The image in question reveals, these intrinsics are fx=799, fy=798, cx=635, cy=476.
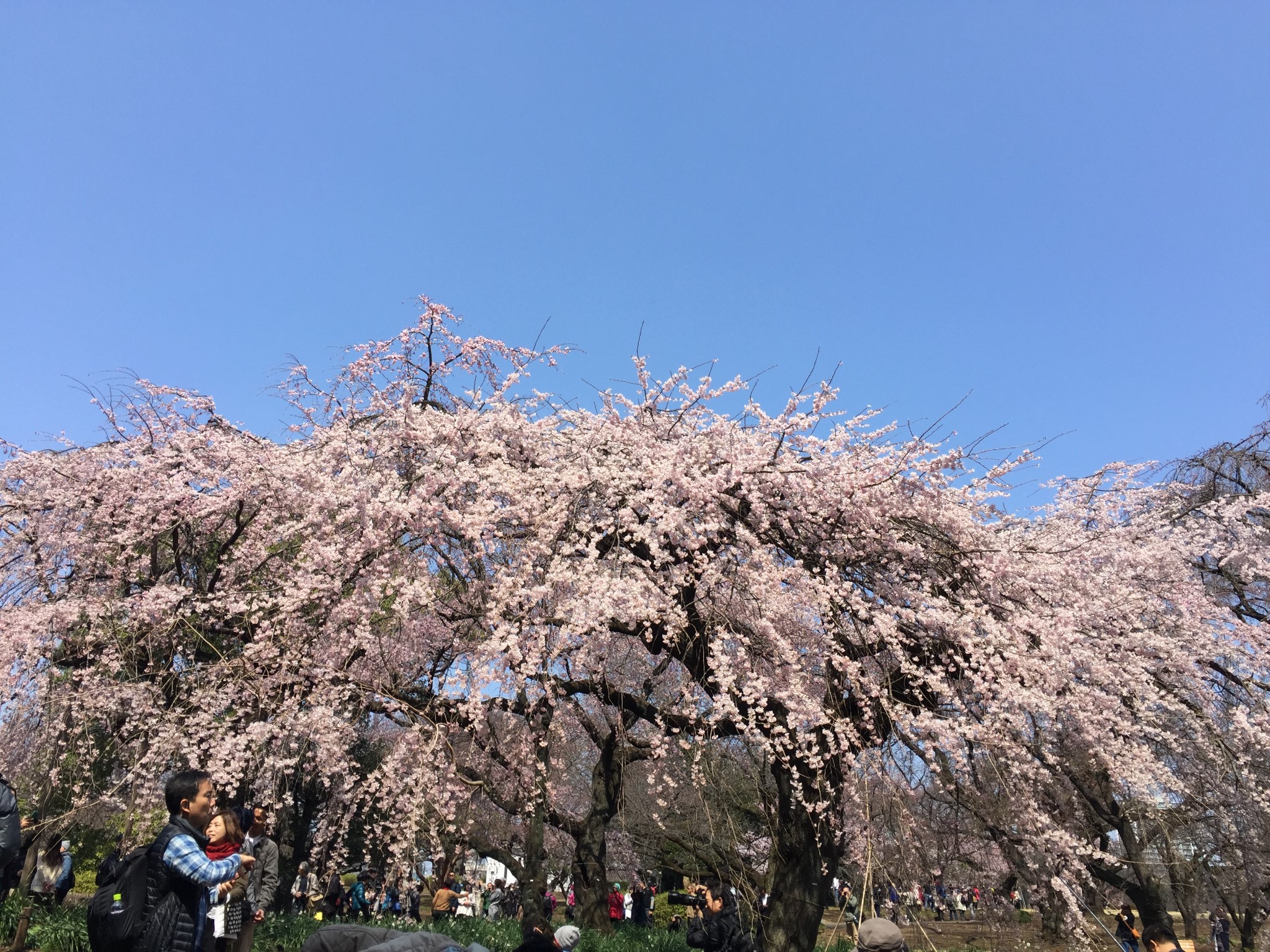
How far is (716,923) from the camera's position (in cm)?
562

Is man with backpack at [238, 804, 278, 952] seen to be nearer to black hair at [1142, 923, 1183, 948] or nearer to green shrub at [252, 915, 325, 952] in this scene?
green shrub at [252, 915, 325, 952]

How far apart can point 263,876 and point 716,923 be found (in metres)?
3.17

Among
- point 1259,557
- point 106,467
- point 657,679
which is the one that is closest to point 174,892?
point 106,467

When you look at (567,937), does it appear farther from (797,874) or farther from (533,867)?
Answer: (533,867)

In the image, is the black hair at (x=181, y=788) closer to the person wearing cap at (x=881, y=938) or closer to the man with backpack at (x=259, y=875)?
the man with backpack at (x=259, y=875)

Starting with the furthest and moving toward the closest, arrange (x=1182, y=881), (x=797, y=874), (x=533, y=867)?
(x=533, y=867) → (x=1182, y=881) → (x=797, y=874)

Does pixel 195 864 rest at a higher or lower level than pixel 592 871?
higher

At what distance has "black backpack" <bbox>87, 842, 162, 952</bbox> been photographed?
299cm

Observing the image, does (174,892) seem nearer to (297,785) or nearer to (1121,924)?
(1121,924)

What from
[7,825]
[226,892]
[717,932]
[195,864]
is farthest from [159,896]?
[717,932]

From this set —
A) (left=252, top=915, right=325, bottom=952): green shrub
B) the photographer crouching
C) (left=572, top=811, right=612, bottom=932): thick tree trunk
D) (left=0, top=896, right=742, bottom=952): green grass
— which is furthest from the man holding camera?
(left=572, top=811, right=612, bottom=932): thick tree trunk

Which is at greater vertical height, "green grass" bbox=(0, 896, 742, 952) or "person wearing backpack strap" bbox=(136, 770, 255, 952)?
"person wearing backpack strap" bbox=(136, 770, 255, 952)

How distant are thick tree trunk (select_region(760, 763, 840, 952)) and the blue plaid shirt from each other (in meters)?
4.92

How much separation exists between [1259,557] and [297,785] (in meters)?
19.8
